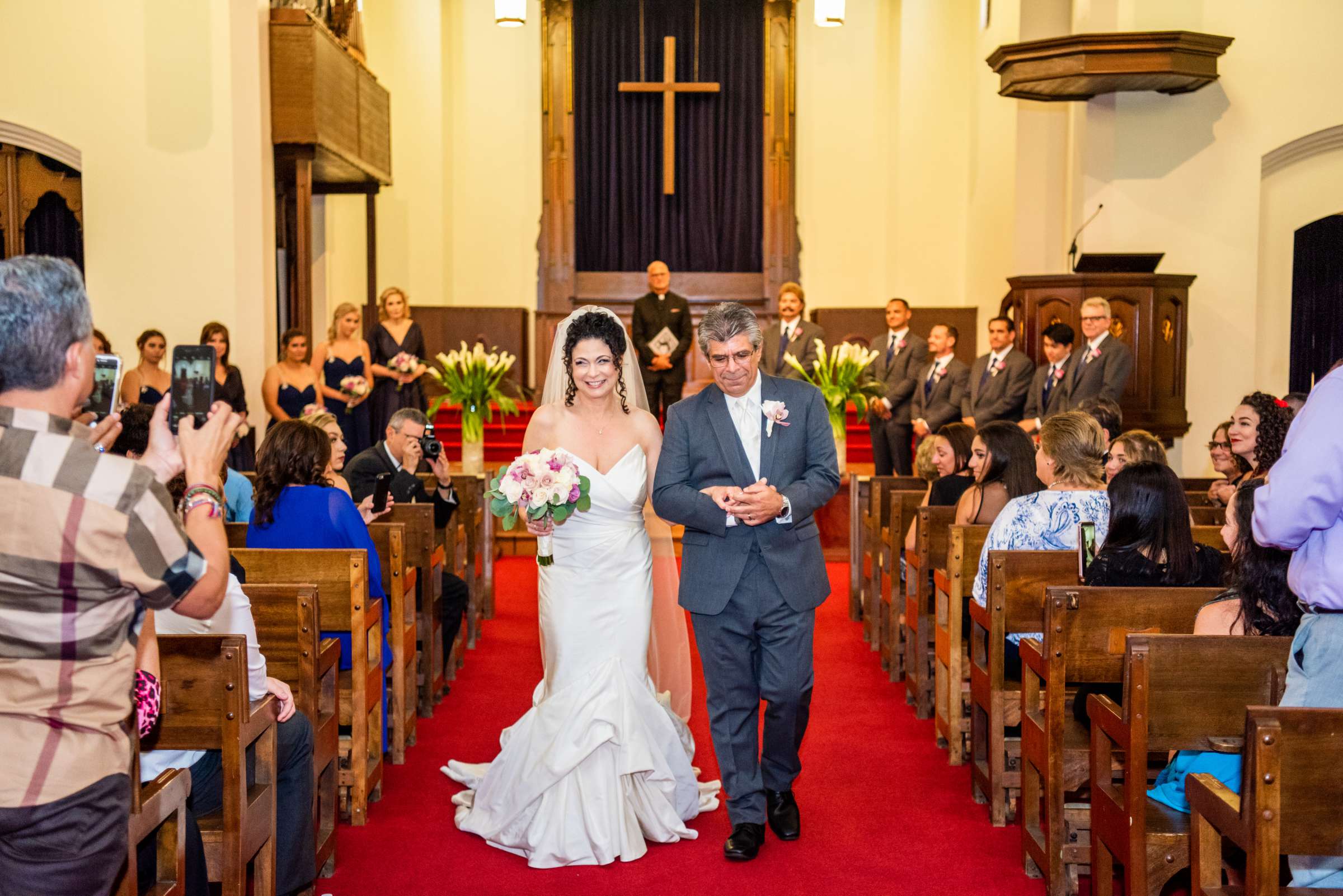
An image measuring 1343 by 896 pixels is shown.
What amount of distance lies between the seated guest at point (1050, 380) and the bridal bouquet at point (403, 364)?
4432 mm

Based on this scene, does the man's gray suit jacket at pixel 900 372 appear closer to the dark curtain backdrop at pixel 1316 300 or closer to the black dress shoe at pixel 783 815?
the dark curtain backdrop at pixel 1316 300

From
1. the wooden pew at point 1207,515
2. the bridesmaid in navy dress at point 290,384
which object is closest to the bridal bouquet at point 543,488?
the wooden pew at point 1207,515

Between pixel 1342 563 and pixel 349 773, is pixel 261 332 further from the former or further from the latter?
pixel 1342 563

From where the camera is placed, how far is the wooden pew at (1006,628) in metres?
4.06

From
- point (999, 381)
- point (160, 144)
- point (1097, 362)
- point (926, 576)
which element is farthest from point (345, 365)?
point (926, 576)

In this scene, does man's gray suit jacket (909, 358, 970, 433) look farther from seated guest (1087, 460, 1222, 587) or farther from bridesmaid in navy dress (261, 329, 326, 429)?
seated guest (1087, 460, 1222, 587)

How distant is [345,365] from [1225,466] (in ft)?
20.0

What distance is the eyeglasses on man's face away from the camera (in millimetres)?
3719

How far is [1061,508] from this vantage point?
430 cm

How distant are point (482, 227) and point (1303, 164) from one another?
8183 mm

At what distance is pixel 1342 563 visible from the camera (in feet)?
7.98

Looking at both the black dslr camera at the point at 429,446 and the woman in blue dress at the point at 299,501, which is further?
the black dslr camera at the point at 429,446

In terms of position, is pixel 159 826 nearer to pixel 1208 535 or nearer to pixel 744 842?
pixel 744 842

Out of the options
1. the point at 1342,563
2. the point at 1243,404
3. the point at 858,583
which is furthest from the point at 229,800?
the point at 858,583
